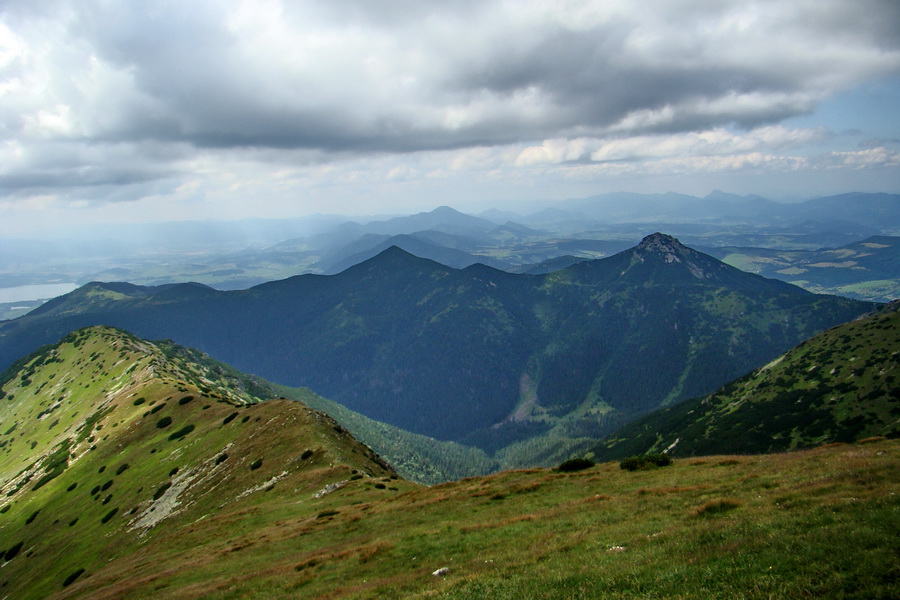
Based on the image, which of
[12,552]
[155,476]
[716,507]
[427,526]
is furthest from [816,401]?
[12,552]

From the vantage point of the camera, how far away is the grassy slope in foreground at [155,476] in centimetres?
6331

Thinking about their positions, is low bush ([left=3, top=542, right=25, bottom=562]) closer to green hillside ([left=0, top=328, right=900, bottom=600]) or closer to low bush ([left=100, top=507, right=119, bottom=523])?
green hillside ([left=0, top=328, right=900, bottom=600])

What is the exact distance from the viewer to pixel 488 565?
23203 millimetres

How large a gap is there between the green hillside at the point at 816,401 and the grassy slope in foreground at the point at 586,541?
117 meters

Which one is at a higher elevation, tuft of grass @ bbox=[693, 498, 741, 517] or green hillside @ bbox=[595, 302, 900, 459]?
tuft of grass @ bbox=[693, 498, 741, 517]

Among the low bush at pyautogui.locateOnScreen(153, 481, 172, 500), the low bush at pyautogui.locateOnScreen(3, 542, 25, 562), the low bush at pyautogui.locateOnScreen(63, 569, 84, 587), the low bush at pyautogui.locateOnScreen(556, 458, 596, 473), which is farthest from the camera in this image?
the low bush at pyautogui.locateOnScreen(3, 542, 25, 562)

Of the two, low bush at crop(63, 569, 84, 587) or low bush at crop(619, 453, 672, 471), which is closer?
low bush at crop(619, 453, 672, 471)

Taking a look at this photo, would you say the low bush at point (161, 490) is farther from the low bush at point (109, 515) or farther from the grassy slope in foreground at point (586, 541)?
the grassy slope in foreground at point (586, 541)

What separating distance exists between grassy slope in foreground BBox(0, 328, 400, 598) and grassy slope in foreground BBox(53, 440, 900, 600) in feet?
27.1

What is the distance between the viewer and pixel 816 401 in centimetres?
14238

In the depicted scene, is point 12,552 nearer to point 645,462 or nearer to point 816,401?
point 645,462

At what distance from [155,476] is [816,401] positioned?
646 feet

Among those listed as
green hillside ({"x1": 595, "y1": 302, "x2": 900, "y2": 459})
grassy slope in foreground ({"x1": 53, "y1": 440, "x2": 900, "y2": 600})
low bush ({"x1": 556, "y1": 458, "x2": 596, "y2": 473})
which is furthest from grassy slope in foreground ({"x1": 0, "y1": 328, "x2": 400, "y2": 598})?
green hillside ({"x1": 595, "y1": 302, "x2": 900, "y2": 459})

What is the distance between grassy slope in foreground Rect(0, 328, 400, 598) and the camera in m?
63.3
